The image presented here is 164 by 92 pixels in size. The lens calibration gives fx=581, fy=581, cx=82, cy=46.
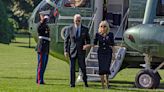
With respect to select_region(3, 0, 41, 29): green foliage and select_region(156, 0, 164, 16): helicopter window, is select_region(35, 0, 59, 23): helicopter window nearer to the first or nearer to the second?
select_region(156, 0, 164, 16): helicopter window

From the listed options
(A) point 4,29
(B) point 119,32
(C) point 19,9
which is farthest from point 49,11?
(C) point 19,9

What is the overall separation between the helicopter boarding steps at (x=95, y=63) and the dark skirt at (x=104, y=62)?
1319 millimetres

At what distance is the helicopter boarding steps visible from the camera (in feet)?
52.3

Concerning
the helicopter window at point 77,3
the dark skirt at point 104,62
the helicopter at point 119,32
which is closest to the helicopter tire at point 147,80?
the helicopter at point 119,32

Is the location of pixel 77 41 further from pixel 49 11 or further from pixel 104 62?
pixel 49 11

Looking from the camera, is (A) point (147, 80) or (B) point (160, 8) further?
(B) point (160, 8)

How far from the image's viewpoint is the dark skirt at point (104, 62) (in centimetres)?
1445

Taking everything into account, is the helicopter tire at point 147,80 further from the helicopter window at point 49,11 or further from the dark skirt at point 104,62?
the helicopter window at point 49,11

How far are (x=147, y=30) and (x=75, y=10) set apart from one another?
3099 mm

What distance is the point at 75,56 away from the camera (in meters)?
14.8

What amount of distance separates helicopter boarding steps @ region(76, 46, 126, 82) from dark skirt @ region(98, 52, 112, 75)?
1319 millimetres

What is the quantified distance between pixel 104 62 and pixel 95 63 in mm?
1614

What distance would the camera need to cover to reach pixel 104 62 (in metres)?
14.5

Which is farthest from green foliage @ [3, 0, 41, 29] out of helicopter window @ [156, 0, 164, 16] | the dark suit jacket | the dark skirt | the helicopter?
the dark skirt
